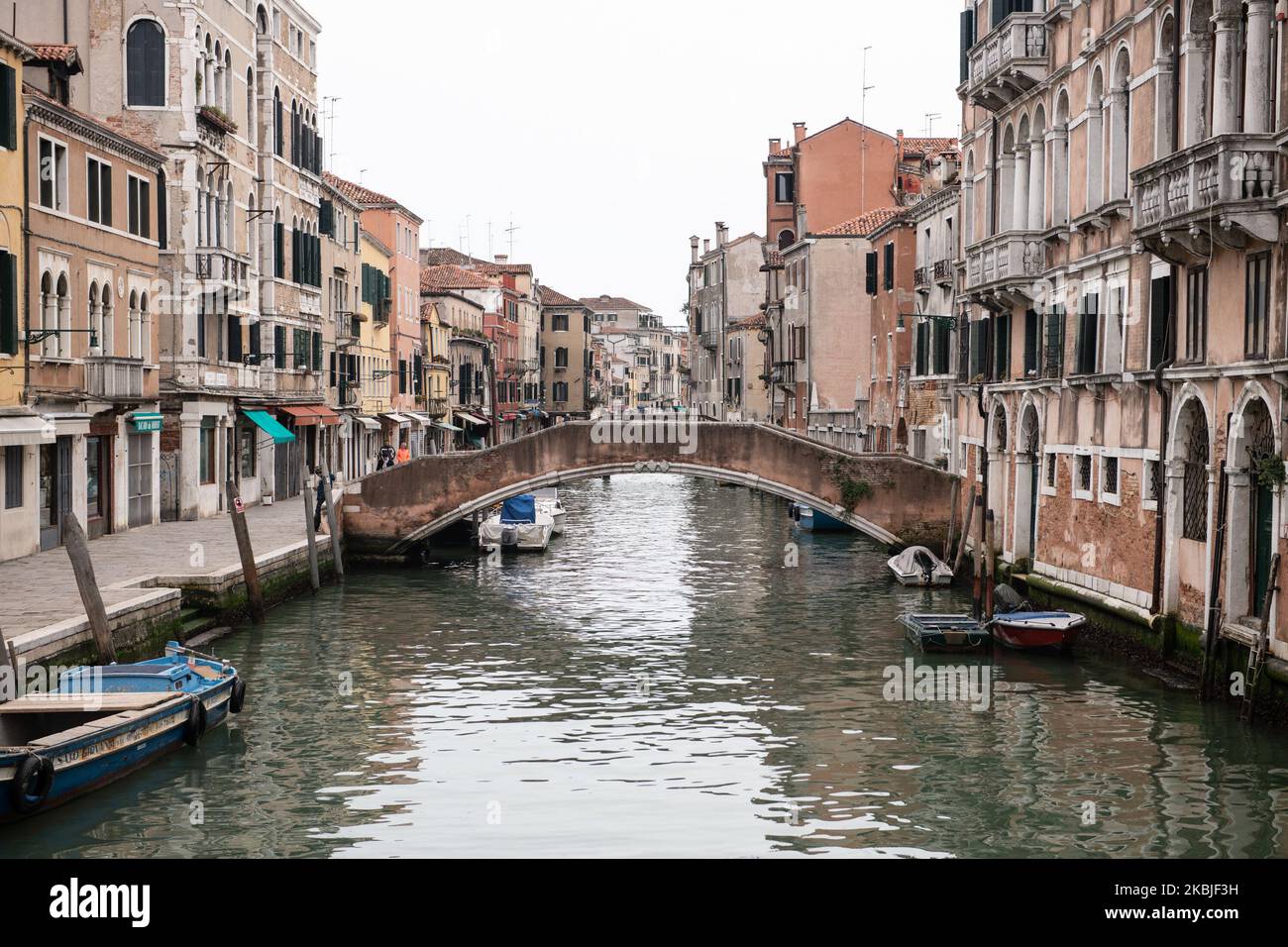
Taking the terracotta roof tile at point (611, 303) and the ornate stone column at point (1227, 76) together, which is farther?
the terracotta roof tile at point (611, 303)

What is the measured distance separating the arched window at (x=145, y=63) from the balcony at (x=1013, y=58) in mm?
15029

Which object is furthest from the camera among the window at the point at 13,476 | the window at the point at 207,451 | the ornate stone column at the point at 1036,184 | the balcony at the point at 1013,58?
the window at the point at 207,451

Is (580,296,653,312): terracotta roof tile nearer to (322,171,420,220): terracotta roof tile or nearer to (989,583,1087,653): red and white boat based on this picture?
(322,171,420,220): terracotta roof tile

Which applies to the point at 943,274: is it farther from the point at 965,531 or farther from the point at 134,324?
the point at 134,324

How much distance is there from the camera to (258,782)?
531 inches

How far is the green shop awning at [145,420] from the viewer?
26.3 m

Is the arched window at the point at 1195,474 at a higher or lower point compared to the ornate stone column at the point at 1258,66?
lower

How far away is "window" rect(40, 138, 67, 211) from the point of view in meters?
22.2

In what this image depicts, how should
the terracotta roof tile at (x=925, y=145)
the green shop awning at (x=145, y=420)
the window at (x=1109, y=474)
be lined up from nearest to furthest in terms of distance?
the window at (x=1109, y=474)
the green shop awning at (x=145, y=420)
the terracotta roof tile at (x=925, y=145)

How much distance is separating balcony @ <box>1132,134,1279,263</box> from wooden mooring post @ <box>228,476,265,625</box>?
1269 centimetres

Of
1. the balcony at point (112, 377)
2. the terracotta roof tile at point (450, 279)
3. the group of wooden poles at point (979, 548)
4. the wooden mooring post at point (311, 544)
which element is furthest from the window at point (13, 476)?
the terracotta roof tile at point (450, 279)

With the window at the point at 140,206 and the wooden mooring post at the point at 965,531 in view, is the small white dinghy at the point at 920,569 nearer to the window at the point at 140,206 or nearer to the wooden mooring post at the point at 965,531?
the wooden mooring post at the point at 965,531

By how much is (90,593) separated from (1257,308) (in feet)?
39.7

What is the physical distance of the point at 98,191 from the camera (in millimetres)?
24547
